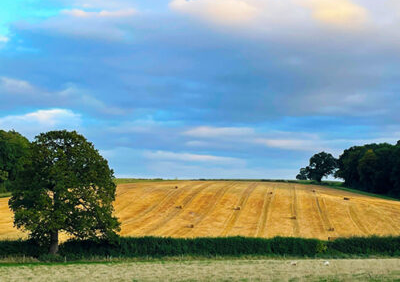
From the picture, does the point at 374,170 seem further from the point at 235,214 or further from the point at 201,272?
the point at 201,272

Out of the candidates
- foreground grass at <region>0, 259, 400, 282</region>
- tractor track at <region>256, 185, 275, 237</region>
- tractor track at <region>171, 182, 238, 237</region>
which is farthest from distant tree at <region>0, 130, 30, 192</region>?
foreground grass at <region>0, 259, 400, 282</region>

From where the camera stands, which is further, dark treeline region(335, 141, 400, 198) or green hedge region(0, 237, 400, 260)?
dark treeline region(335, 141, 400, 198)

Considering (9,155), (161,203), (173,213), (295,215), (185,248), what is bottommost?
(185,248)

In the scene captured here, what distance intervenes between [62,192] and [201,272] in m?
20.9

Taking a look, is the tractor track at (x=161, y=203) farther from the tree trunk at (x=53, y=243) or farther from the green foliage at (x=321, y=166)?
the green foliage at (x=321, y=166)

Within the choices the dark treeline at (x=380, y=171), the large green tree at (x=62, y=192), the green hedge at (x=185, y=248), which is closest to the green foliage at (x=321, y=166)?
the dark treeline at (x=380, y=171)

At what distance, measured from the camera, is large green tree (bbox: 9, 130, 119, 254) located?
52250mm

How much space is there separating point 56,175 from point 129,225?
19.7 metres

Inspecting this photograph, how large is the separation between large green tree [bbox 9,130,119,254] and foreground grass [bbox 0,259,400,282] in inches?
265

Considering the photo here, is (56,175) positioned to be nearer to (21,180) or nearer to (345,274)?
(21,180)

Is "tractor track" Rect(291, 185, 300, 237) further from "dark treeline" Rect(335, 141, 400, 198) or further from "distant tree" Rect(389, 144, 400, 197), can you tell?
"dark treeline" Rect(335, 141, 400, 198)

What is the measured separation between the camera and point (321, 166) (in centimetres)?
18325

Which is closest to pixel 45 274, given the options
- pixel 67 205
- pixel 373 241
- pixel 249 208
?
pixel 67 205

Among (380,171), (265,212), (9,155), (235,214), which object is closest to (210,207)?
(235,214)
